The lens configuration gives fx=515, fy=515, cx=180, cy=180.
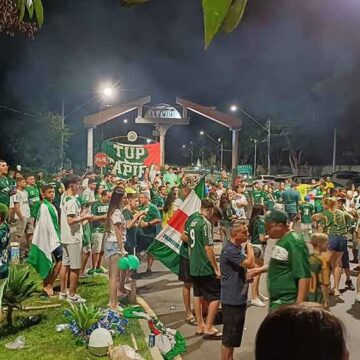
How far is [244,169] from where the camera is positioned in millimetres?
37812

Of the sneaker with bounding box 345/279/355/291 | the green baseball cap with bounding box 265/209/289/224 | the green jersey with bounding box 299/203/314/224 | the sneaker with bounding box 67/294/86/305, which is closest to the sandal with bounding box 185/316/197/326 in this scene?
the sneaker with bounding box 67/294/86/305

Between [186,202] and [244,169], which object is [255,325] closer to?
[186,202]

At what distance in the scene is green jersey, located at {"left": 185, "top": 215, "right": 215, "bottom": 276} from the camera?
21.7 feet

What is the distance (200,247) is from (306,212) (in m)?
10.7

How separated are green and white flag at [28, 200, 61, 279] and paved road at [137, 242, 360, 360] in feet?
6.05

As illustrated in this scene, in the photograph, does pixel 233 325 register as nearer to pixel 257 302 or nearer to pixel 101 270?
pixel 257 302

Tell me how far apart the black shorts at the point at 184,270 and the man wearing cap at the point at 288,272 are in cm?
278

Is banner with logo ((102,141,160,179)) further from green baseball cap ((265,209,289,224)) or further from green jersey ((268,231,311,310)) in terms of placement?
green jersey ((268,231,311,310))

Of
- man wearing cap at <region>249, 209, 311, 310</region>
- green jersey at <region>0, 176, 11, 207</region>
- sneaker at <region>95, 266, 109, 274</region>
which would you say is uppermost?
green jersey at <region>0, 176, 11, 207</region>

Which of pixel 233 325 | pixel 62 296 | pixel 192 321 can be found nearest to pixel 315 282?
pixel 233 325

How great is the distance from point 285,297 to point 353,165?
A: 51.8 meters

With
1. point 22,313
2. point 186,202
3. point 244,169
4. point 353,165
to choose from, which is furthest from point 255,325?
point 353,165

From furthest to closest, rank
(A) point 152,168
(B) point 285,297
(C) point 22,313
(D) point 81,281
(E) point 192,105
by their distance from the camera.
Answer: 1. (E) point 192,105
2. (A) point 152,168
3. (D) point 81,281
4. (C) point 22,313
5. (B) point 285,297

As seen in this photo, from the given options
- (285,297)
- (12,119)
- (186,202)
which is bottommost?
(285,297)
